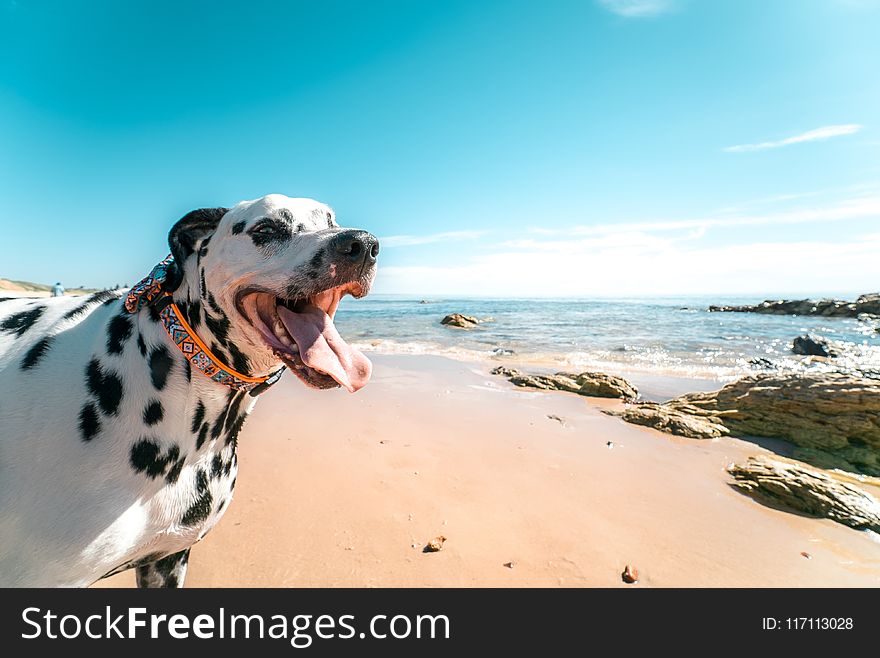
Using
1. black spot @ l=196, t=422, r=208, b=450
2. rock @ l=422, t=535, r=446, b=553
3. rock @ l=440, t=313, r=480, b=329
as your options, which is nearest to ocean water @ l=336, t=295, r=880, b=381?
rock @ l=440, t=313, r=480, b=329

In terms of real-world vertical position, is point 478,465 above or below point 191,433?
below

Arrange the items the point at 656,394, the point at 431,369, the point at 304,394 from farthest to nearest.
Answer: the point at 431,369
the point at 656,394
the point at 304,394

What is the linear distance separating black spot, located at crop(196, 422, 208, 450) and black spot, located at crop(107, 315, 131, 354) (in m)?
0.51

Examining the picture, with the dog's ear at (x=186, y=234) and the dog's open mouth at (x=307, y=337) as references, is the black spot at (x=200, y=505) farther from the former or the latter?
the dog's ear at (x=186, y=234)

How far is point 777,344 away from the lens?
1842cm

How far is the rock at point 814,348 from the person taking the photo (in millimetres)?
15200

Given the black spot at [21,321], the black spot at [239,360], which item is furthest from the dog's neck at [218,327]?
the black spot at [21,321]

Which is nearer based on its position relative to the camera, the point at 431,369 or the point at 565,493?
the point at 565,493

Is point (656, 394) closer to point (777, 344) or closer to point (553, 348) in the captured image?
point (553, 348)

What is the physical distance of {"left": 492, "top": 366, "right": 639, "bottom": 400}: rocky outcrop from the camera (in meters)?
8.05
